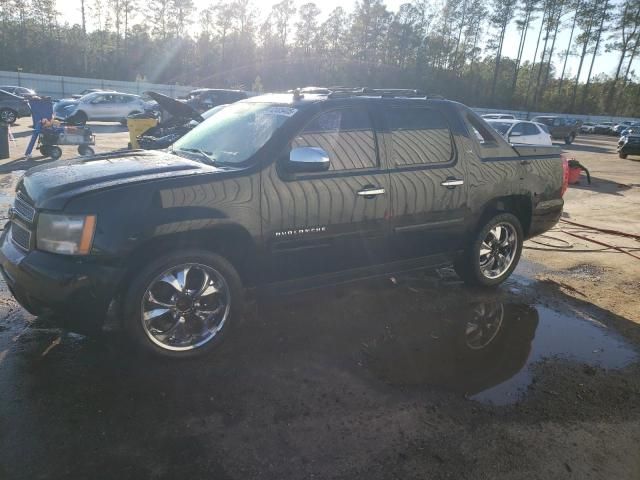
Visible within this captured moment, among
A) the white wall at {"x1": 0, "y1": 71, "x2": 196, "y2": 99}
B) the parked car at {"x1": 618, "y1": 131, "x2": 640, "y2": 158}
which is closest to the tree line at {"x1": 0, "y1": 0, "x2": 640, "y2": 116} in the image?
the white wall at {"x1": 0, "y1": 71, "x2": 196, "y2": 99}

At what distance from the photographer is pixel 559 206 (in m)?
5.64

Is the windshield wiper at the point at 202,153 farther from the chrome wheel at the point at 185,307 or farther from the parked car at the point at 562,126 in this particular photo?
the parked car at the point at 562,126

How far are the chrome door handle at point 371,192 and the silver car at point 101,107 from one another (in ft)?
73.4

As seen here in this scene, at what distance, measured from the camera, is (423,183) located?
173 inches

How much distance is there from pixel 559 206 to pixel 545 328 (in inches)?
72.8

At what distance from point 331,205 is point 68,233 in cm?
186

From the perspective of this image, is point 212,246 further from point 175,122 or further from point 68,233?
point 175,122

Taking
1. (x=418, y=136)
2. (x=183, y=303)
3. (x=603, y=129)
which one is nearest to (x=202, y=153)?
(x=183, y=303)

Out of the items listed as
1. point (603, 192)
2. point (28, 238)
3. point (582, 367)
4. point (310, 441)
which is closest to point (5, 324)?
point (28, 238)

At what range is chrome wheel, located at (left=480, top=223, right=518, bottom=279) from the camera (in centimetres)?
518

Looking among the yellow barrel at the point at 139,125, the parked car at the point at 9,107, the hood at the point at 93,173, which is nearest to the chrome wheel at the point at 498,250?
the hood at the point at 93,173

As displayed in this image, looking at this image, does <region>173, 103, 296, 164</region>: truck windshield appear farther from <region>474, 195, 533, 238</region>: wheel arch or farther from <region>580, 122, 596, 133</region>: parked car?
<region>580, 122, 596, 133</region>: parked car

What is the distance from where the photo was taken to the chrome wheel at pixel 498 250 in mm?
5180

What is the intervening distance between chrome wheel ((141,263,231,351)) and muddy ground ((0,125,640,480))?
0.19m
